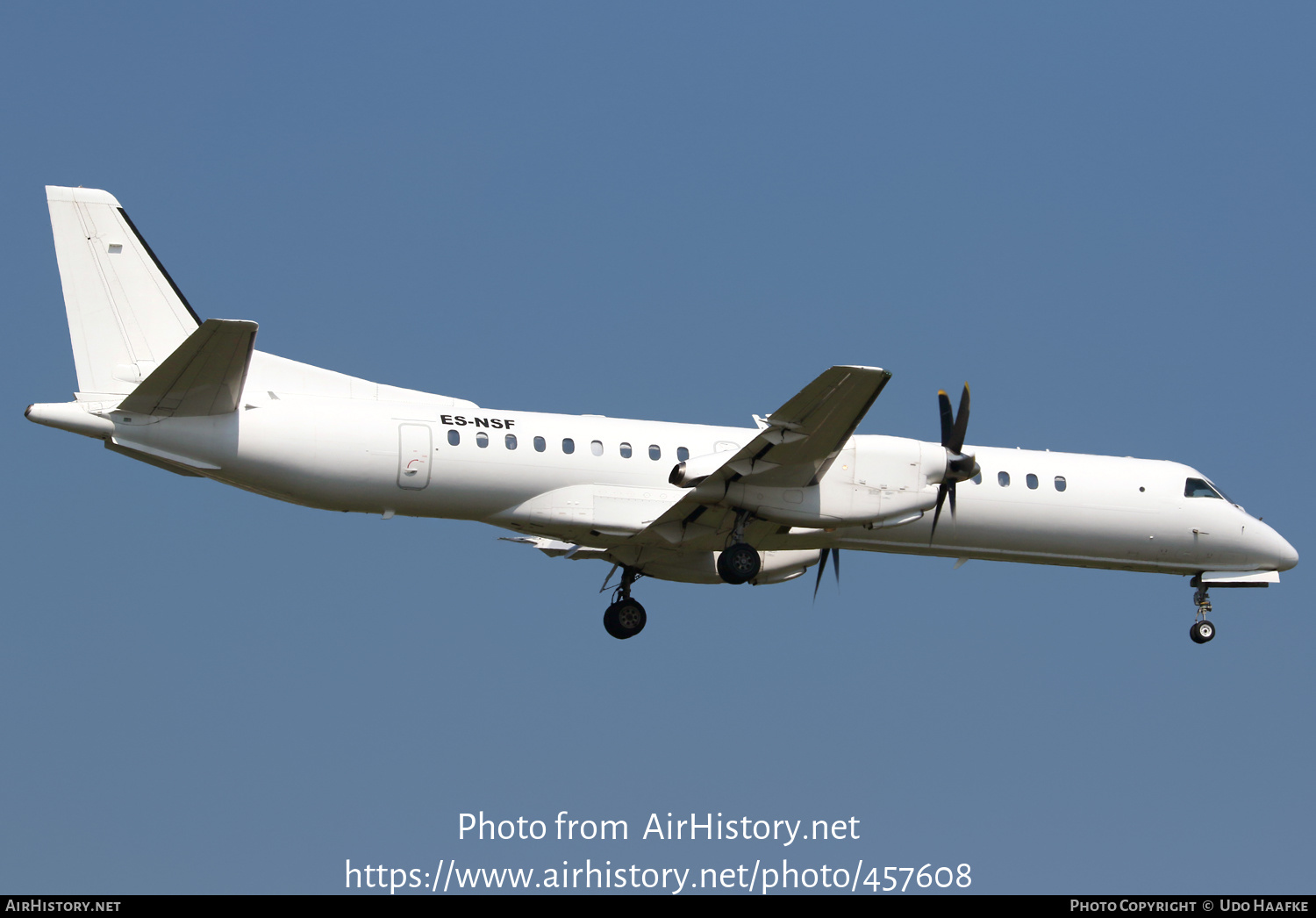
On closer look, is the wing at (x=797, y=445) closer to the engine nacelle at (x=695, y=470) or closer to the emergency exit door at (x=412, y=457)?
the engine nacelle at (x=695, y=470)

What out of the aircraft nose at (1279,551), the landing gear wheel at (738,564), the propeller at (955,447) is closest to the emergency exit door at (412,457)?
the landing gear wheel at (738,564)

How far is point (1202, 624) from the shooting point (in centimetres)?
2620

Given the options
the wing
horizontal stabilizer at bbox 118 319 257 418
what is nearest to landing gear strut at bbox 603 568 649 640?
the wing

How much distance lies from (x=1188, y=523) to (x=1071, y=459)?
2.54 meters

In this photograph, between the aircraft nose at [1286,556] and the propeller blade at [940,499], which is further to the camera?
the aircraft nose at [1286,556]

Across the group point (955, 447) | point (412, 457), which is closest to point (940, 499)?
point (955, 447)

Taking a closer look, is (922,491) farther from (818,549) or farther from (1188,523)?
(1188,523)

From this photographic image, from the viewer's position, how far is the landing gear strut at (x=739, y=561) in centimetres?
2203

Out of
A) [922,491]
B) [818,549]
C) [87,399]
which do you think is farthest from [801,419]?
[87,399]

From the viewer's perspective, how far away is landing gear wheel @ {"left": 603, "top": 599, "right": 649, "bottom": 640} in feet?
84.5

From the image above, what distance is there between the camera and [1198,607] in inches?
1035

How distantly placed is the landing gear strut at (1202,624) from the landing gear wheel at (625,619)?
1027cm

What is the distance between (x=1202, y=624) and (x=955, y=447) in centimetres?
743

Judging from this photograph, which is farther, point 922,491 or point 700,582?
point 700,582
